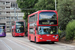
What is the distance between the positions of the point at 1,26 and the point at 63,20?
19120 millimetres

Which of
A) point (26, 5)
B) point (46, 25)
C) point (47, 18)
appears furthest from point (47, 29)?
point (26, 5)

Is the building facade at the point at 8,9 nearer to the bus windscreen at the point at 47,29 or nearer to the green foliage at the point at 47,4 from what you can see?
the green foliage at the point at 47,4

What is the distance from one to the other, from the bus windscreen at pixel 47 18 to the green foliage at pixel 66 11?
5706 millimetres

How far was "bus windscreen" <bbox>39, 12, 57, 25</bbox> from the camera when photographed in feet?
88.8

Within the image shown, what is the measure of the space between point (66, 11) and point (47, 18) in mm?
7042

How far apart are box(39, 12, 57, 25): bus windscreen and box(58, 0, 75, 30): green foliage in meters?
5.71

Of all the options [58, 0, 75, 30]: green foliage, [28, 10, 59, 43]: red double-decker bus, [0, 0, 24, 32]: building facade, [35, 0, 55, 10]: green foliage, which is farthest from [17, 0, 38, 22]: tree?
[28, 10, 59, 43]: red double-decker bus

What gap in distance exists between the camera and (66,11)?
A: 110 feet

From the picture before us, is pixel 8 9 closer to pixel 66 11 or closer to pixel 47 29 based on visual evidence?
pixel 66 11

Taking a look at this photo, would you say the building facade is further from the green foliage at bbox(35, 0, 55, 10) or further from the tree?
the green foliage at bbox(35, 0, 55, 10)

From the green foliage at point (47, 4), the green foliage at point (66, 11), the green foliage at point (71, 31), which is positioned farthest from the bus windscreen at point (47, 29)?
the green foliage at point (47, 4)

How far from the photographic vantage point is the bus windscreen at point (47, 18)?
1065 inches

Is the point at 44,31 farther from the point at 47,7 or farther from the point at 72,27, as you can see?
the point at 47,7

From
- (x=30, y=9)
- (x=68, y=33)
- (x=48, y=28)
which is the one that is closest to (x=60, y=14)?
(x=68, y=33)
